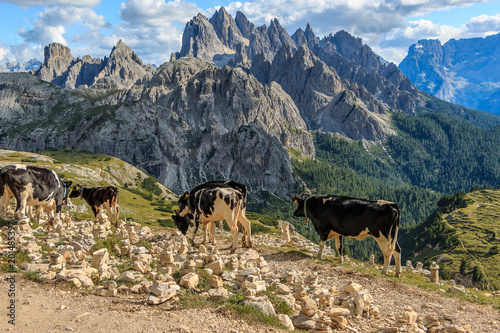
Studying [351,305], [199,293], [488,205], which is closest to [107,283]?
[199,293]

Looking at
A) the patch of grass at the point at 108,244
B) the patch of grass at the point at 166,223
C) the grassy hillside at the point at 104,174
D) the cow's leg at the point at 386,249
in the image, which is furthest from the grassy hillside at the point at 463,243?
the patch of grass at the point at 108,244

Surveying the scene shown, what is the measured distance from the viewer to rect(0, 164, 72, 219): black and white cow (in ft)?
79.5

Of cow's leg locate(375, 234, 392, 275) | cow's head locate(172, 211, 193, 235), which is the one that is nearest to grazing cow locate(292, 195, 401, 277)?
cow's leg locate(375, 234, 392, 275)

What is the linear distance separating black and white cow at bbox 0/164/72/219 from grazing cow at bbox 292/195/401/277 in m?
20.8

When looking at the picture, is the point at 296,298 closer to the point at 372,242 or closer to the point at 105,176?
the point at 105,176

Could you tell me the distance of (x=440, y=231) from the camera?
166 m

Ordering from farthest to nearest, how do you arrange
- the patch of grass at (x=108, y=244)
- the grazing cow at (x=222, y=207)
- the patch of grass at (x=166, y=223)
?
the patch of grass at (x=166, y=223)
the grazing cow at (x=222, y=207)
the patch of grass at (x=108, y=244)

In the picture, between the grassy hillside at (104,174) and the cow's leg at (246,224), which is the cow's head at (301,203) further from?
the grassy hillside at (104,174)

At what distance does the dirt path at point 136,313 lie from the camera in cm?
1129

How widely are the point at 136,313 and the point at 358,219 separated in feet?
54.3

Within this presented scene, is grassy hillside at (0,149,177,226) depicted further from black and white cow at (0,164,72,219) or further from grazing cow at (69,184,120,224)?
black and white cow at (0,164,72,219)

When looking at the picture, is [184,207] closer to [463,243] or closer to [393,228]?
[393,228]

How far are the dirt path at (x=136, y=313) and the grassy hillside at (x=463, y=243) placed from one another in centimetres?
11224

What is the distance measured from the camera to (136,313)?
12.4 metres
